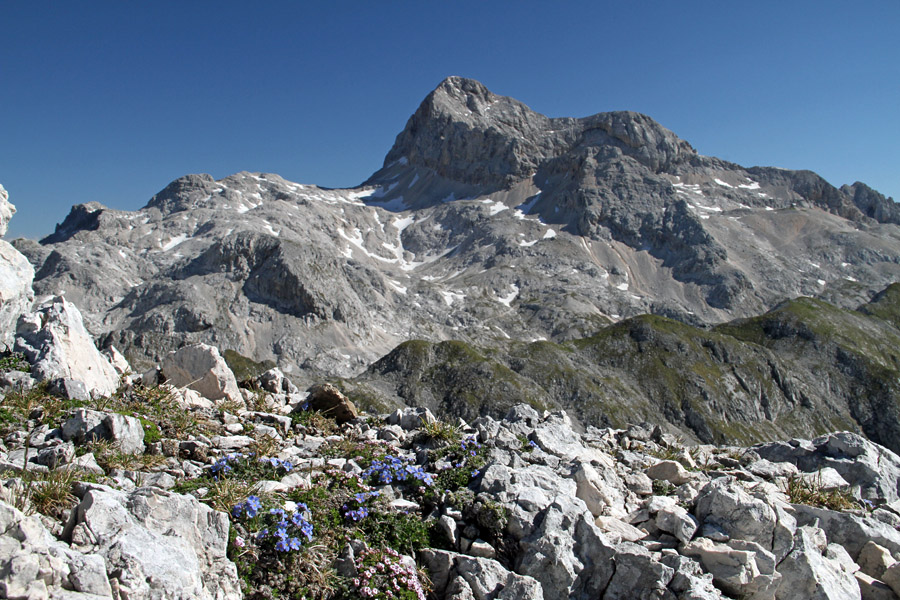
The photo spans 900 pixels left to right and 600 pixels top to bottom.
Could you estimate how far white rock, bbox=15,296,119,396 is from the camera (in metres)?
12.1

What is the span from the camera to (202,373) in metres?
14.9

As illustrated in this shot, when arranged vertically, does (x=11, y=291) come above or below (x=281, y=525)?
above

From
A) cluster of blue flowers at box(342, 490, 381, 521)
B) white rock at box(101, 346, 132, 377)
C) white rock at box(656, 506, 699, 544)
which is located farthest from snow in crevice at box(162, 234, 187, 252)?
white rock at box(656, 506, 699, 544)

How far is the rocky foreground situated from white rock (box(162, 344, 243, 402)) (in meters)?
1.23

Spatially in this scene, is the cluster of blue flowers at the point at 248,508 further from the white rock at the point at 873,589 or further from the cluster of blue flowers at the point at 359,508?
the white rock at the point at 873,589

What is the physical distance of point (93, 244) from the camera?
157m

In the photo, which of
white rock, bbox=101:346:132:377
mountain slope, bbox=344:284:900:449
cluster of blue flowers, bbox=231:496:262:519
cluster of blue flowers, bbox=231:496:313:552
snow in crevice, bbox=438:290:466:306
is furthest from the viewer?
snow in crevice, bbox=438:290:466:306

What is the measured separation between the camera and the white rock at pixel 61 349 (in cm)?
1209

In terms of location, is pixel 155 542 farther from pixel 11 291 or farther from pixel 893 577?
pixel 893 577

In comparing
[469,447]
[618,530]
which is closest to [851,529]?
[618,530]

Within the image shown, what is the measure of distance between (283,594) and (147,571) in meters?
1.69

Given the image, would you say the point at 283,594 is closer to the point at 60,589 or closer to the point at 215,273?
the point at 60,589

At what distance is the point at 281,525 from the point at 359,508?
4.39 ft

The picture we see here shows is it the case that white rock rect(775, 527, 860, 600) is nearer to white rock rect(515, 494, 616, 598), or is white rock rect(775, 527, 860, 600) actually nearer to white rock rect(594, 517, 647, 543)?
white rock rect(594, 517, 647, 543)
